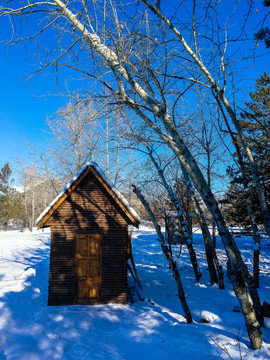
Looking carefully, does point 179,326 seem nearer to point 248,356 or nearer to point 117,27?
point 248,356

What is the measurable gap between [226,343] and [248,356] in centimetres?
65

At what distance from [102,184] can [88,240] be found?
2272 mm

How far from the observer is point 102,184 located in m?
9.45

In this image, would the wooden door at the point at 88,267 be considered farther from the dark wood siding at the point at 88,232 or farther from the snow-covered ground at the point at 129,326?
the snow-covered ground at the point at 129,326

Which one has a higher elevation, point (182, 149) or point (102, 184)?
point (182, 149)

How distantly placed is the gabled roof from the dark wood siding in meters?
0.27

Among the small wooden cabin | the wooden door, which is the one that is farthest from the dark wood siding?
the wooden door

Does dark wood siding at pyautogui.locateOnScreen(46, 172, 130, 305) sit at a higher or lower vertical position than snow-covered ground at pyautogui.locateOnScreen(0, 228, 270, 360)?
higher

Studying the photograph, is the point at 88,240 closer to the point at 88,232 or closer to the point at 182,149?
the point at 88,232

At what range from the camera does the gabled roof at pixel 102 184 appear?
9.07 meters

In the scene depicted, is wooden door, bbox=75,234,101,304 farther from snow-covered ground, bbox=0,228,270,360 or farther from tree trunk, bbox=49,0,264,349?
tree trunk, bbox=49,0,264,349

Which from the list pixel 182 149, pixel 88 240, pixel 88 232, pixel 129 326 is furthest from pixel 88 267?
pixel 182 149

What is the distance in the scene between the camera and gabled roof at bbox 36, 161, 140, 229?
9.07m

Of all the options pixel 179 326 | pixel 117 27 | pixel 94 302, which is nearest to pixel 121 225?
pixel 94 302
